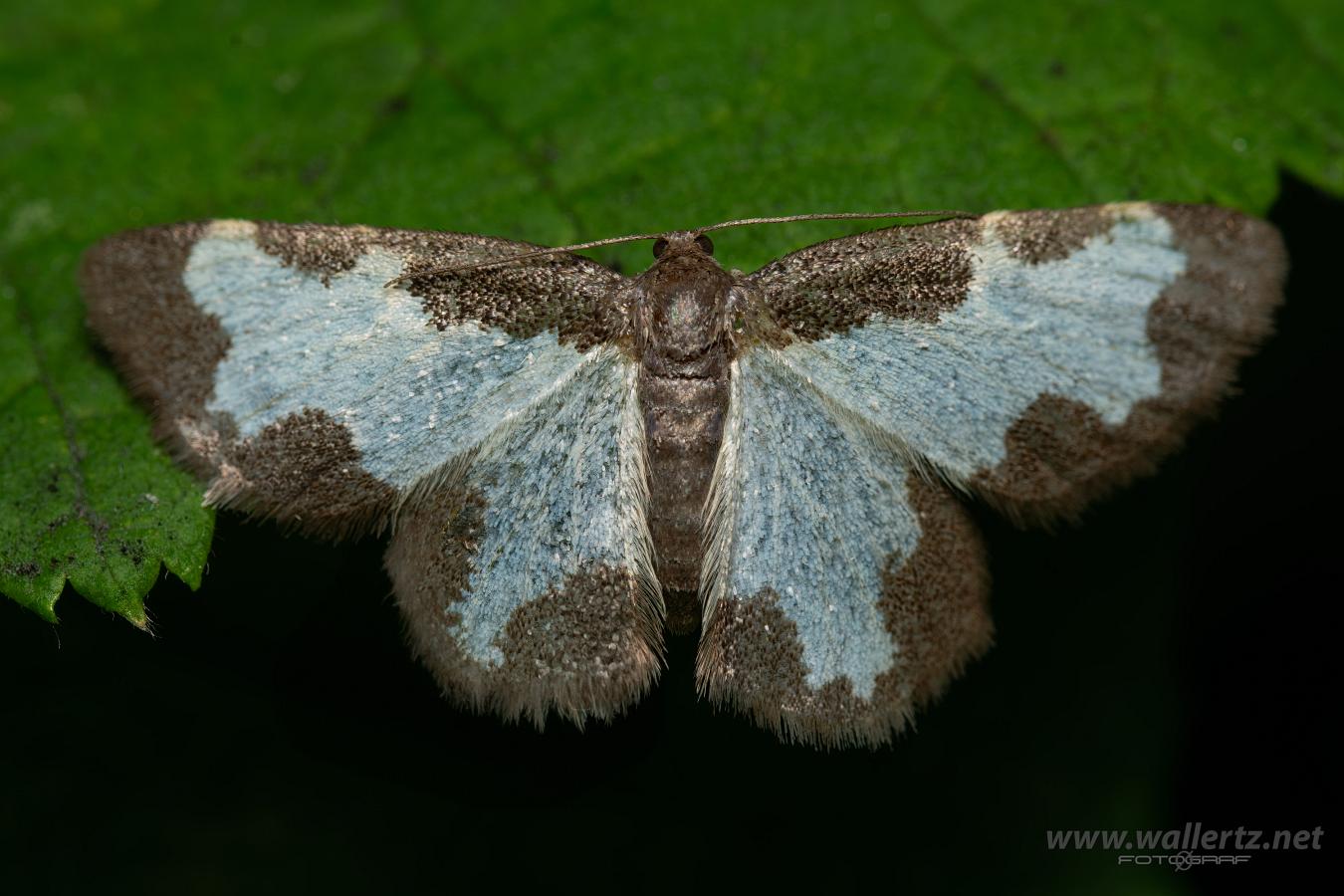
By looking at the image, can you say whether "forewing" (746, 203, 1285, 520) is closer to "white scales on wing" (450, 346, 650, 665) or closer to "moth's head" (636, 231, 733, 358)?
"moth's head" (636, 231, 733, 358)

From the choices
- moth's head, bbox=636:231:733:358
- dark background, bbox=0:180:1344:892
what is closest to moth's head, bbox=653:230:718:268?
moth's head, bbox=636:231:733:358

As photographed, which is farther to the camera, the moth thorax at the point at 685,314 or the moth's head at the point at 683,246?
the moth's head at the point at 683,246

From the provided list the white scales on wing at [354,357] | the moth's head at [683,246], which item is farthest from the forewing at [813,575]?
the white scales on wing at [354,357]

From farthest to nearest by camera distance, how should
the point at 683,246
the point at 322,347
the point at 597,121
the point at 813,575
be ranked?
1. the point at 597,121
2. the point at 683,246
3. the point at 813,575
4. the point at 322,347

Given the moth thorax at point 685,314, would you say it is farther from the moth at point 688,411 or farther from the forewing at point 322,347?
the forewing at point 322,347

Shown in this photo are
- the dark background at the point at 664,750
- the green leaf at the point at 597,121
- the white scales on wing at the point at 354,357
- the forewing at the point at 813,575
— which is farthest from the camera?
the dark background at the point at 664,750

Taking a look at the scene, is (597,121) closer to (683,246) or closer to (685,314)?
(683,246)

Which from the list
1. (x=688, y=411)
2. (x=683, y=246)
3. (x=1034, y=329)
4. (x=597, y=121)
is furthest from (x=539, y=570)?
(x=597, y=121)
